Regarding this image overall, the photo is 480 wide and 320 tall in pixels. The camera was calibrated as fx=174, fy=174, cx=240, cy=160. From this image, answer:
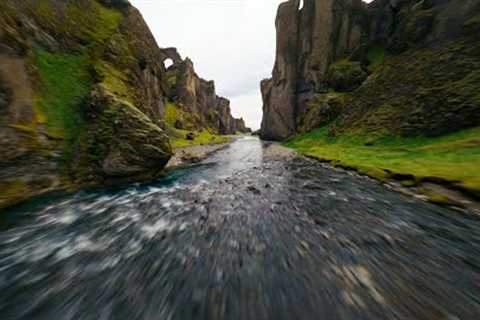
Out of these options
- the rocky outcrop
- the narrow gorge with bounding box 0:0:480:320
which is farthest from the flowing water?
the rocky outcrop

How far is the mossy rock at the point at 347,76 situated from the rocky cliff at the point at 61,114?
4467 centimetres

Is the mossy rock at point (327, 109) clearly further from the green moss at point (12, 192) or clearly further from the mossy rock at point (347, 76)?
the green moss at point (12, 192)

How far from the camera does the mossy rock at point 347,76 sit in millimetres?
41000

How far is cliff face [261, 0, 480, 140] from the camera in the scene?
17.9m

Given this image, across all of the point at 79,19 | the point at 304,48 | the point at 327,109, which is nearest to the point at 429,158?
the point at 327,109

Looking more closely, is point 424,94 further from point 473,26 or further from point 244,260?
point 244,260

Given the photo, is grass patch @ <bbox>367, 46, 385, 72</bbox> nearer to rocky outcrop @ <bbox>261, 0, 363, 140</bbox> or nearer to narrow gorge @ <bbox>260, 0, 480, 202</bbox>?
narrow gorge @ <bbox>260, 0, 480, 202</bbox>

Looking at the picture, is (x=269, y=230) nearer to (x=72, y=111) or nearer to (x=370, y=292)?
(x=370, y=292)

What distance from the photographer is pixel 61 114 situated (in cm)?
1473

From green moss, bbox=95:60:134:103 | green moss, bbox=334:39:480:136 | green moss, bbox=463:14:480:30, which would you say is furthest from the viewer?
green moss, bbox=463:14:480:30

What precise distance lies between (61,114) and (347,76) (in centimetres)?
5190

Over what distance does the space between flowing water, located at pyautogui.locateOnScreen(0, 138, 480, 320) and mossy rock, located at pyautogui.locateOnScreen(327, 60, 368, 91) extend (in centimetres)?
4188

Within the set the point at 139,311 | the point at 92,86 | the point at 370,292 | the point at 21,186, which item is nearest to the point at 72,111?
the point at 92,86

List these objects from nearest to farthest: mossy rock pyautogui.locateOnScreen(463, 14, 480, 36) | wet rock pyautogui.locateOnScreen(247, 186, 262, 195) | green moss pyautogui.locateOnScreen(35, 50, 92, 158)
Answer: wet rock pyautogui.locateOnScreen(247, 186, 262, 195)
green moss pyautogui.locateOnScreen(35, 50, 92, 158)
mossy rock pyautogui.locateOnScreen(463, 14, 480, 36)
